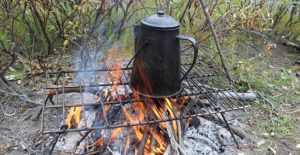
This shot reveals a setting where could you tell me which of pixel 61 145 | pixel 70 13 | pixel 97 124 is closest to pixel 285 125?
pixel 97 124

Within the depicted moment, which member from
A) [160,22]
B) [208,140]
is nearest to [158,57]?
[160,22]

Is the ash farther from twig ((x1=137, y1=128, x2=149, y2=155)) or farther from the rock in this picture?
twig ((x1=137, y1=128, x2=149, y2=155))

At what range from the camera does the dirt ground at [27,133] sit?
223 cm

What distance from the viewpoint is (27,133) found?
92.4 inches

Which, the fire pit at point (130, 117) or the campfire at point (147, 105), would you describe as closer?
the campfire at point (147, 105)

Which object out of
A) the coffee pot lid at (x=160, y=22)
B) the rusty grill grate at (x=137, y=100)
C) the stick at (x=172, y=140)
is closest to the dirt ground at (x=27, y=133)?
the rusty grill grate at (x=137, y=100)

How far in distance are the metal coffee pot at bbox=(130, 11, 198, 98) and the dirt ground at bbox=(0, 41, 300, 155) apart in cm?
82

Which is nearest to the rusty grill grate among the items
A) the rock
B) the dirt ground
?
the dirt ground

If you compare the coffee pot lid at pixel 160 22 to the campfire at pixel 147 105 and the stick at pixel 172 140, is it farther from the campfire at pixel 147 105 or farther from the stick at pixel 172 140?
the stick at pixel 172 140

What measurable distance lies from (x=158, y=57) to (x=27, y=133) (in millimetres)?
1193

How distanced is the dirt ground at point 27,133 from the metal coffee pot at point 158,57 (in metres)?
0.82

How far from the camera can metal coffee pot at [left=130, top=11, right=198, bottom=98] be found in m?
1.76

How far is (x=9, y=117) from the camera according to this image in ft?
8.26

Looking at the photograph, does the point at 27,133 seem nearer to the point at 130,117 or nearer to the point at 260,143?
the point at 130,117
